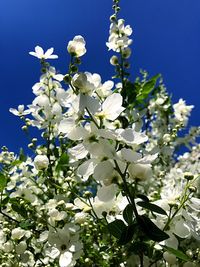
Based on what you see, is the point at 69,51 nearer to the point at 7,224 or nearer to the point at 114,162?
the point at 114,162

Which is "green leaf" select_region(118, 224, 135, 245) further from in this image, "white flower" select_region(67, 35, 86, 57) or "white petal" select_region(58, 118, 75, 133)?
"white flower" select_region(67, 35, 86, 57)

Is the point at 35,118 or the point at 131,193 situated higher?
the point at 35,118

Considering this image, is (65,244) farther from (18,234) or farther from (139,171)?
(139,171)

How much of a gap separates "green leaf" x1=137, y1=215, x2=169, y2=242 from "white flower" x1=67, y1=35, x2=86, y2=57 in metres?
0.68

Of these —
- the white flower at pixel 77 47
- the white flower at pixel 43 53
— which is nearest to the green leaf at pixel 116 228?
the white flower at pixel 77 47

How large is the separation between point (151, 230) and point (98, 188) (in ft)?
0.75

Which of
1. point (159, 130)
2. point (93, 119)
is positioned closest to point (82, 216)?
point (93, 119)

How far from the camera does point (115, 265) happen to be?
1.83 m

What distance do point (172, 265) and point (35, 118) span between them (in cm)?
117

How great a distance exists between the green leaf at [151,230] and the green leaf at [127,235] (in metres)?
0.03

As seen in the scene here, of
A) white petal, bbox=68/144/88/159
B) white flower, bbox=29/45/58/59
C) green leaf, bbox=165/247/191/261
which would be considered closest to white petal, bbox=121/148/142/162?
white petal, bbox=68/144/88/159

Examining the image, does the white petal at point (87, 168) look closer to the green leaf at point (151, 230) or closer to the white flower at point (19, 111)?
the green leaf at point (151, 230)

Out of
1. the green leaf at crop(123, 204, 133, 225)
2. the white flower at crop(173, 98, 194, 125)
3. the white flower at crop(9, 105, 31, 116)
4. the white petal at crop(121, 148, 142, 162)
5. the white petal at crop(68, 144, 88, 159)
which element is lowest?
the green leaf at crop(123, 204, 133, 225)

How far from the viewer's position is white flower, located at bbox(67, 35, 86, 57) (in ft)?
4.97
